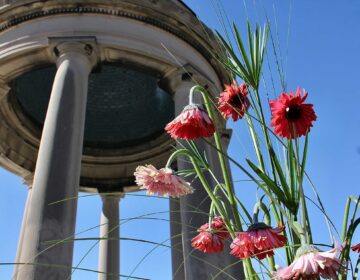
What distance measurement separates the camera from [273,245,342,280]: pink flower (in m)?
3.27

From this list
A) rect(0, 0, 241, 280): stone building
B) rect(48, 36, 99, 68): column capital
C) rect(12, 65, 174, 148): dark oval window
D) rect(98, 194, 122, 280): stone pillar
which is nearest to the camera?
rect(0, 0, 241, 280): stone building

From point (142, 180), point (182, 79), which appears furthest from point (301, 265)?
point (182, 79)

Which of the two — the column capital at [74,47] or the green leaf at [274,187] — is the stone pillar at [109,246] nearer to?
the column capital at [74,47]

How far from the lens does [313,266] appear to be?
3248 millimetres

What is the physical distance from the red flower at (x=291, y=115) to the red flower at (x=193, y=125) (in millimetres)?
755

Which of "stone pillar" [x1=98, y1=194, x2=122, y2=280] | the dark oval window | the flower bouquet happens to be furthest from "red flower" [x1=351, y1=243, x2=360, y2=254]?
the dark oval window

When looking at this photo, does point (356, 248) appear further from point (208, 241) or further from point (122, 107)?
point (122, 107)

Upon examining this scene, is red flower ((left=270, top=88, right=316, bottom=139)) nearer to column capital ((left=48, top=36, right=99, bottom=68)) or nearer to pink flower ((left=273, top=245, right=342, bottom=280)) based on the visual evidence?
pink flower ((left=273, top=245, right=342, bottom=280))

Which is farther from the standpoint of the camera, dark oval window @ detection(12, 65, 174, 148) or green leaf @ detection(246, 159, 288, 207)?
dark oval window @ detection(12, 65, 174, 148)

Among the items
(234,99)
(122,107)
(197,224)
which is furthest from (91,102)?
(234,99)

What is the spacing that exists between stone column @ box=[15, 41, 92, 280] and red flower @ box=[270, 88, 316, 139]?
1163cm

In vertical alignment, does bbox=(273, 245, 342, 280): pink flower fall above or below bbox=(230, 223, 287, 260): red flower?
below

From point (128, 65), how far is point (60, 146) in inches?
371

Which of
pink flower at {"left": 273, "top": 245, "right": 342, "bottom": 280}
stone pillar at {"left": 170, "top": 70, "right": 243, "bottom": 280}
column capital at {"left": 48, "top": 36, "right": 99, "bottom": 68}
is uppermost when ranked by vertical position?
column capital at {"left": 48, "top": 36, "right": 99, "bottom": 68}
